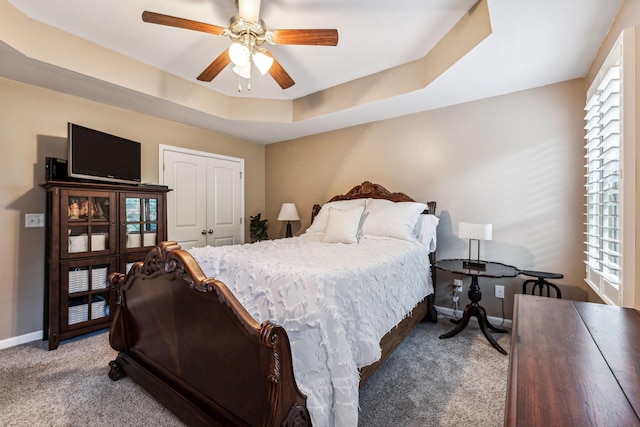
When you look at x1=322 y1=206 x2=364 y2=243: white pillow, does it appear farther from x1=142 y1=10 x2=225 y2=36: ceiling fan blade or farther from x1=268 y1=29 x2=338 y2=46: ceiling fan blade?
x1=142 y1=10 x2=225 y2=36: ceiling fan blade

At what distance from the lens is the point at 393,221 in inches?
117

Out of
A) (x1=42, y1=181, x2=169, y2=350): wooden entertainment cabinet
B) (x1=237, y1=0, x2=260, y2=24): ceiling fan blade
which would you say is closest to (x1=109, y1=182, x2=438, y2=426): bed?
(x1=42, y1=181, x2=169, y2=350): wooden entertainment cabinet

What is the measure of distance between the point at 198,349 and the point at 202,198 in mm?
2907

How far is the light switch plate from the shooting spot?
2656 mm

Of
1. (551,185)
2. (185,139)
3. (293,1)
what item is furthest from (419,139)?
(185,139)

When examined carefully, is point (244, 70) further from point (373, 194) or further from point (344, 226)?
point (373, 194)

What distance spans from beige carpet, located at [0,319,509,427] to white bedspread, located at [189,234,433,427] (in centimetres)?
44

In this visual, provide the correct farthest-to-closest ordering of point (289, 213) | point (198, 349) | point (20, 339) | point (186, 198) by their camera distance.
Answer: point (289, 213), point (186, 198), point (20, 339), point (198, 349)

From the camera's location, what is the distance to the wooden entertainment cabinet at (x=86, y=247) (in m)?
2.49

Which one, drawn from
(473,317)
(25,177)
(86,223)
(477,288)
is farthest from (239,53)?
(473,317)

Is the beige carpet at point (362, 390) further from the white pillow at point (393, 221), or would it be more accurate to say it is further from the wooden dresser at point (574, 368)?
the white pillow at point (393, 221)

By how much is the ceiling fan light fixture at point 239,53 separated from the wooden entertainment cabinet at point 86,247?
5.94 feet

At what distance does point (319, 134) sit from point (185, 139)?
6.14 feet

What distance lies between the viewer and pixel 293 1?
2020 millimetres
